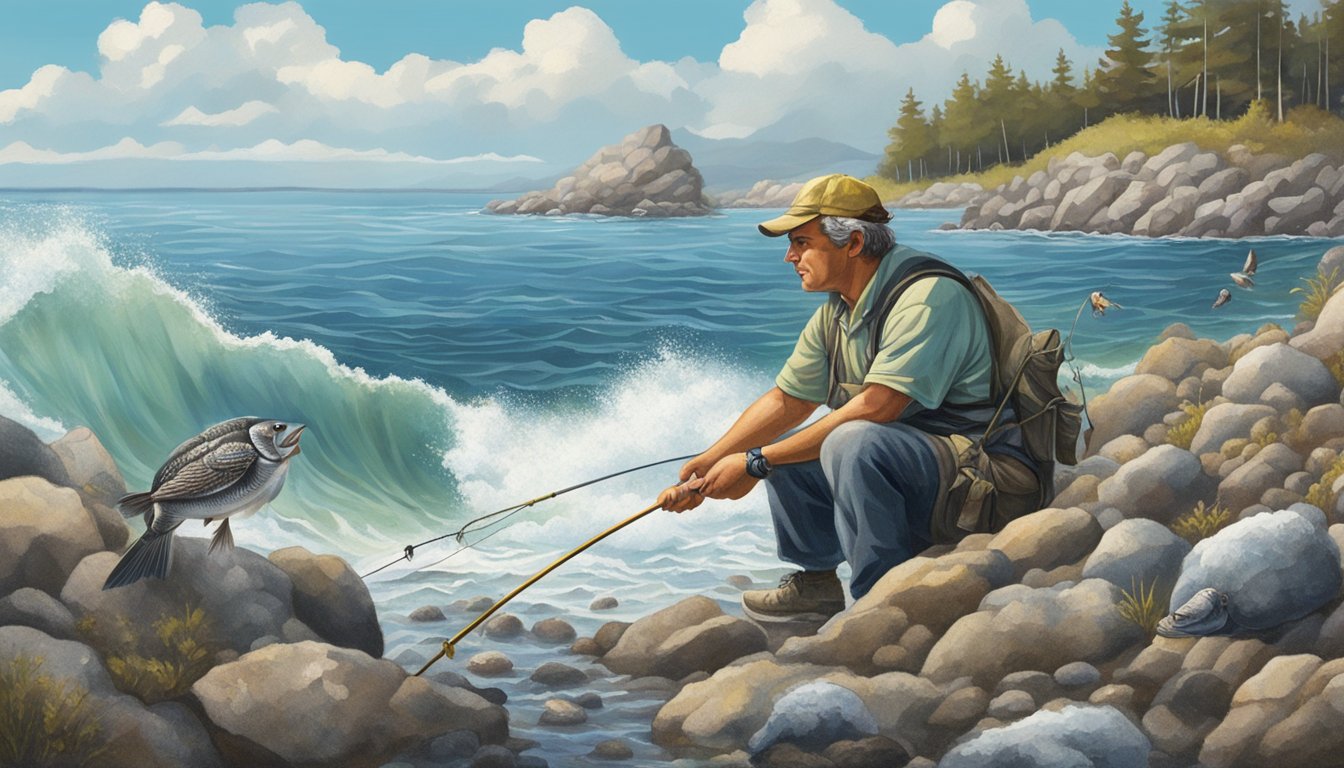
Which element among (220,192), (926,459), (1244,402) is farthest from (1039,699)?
(220,192)

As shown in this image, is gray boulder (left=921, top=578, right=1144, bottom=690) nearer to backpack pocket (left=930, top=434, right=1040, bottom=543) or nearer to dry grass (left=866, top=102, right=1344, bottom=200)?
backpack pocket (left=930, top=434, right=1040, bottom=543)

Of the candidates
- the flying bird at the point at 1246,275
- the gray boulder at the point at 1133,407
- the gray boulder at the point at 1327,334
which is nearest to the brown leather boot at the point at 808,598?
the gray boulder at the point at 1133,407

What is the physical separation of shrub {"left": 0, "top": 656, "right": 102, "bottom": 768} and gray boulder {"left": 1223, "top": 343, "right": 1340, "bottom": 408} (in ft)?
15.7

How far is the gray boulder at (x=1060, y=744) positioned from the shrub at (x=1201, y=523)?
1.06 meters

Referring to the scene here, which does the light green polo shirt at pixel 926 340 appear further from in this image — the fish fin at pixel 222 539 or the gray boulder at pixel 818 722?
the fish fin at pixel 222 539

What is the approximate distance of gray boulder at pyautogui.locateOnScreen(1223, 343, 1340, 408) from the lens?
5.88m

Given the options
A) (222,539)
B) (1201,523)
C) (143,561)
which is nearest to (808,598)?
(1201,523)

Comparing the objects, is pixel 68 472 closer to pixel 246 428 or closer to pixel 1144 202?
pixel 246 428

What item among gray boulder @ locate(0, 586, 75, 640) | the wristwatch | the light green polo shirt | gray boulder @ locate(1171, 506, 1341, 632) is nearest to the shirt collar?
the light green polo shirt

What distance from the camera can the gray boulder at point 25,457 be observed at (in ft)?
16.9

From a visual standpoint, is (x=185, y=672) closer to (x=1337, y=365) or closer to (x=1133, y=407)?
(x=1133, y=407)

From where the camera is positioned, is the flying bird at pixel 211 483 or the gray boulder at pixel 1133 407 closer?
the flying bird at pixel 211 483

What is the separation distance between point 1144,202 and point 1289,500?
2.79 meters

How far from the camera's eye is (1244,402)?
6.01 metres
